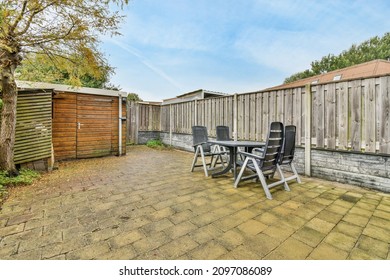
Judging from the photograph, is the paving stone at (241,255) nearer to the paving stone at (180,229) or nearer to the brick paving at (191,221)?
the brick paving at (191,221)

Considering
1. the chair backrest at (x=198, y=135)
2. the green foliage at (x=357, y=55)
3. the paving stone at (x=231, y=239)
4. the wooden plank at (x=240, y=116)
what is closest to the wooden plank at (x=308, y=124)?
the wooden plank at (x=240, y=116)

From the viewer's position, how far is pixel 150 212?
207 cm

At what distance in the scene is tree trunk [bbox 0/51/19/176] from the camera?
3.11 m

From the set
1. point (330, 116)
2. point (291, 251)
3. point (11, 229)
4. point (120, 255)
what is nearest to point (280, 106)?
point (330, 116)

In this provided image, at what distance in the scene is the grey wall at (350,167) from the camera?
9.18ft

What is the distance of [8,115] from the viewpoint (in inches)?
125

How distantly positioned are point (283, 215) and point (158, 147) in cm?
634

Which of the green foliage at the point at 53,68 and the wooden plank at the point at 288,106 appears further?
the wooden plank at the point at 288,106

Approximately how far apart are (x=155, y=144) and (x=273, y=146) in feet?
20.2

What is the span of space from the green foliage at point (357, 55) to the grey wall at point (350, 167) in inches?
882

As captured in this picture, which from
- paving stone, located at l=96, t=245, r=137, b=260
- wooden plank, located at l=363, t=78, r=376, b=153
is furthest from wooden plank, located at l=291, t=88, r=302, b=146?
paving stone, located at l=96, t=245, r=137, b=260

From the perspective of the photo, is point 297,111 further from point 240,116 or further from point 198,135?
point 198,135

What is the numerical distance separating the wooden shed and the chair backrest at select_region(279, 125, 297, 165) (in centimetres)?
491
